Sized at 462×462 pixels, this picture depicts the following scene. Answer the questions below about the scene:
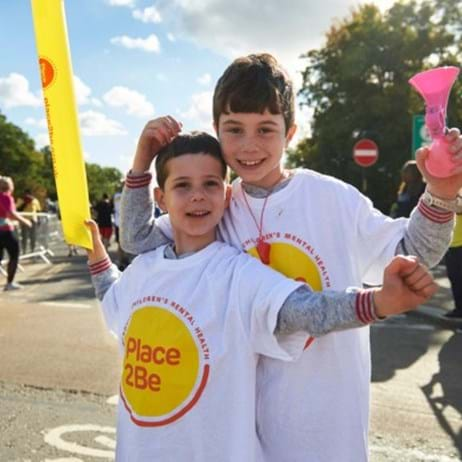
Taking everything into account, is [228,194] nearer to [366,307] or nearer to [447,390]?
[366,307]

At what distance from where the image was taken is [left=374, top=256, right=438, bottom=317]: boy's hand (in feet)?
4.25

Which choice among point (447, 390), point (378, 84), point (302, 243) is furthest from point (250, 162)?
point (378, 84)

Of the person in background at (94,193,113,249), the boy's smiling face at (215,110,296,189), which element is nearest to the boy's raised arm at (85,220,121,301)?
the boy's smiling face at (215,110,296,189)

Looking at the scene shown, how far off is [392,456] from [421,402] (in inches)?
38.8

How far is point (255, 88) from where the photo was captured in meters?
1.76

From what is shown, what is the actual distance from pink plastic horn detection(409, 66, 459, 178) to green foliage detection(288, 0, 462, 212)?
86.1 feet

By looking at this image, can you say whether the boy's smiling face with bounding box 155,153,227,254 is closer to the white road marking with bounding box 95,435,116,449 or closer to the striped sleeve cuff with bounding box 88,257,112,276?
the striped sleeve cuff with bounding box 88,257,112,276

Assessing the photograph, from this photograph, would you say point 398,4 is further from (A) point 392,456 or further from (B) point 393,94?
(A) point 392,456

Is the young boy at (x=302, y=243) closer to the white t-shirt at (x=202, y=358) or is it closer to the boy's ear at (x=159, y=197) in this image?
the white t-shirt at (x=202, y=358)

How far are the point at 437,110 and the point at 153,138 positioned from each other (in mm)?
861

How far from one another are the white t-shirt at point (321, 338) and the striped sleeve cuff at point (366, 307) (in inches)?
13.2

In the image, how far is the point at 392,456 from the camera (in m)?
3.53

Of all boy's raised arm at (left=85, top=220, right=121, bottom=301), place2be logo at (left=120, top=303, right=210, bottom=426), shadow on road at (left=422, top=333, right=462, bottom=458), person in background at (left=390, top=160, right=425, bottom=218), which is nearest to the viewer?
place2be logo at (left=120, top=303, right=210, bottom=426)

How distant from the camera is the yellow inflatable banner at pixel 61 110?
75.2 inches
